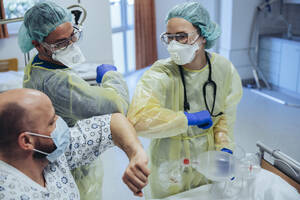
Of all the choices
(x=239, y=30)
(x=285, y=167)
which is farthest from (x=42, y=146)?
(x=239, y=30)

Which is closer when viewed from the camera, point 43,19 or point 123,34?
point 43,19

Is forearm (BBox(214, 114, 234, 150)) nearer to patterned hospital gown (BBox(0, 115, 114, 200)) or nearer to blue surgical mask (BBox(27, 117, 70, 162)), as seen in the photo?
patterned hospital gown (BBox(0, 115, 114, 200))

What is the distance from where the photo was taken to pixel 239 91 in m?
1.58

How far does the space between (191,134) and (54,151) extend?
0.74 meters

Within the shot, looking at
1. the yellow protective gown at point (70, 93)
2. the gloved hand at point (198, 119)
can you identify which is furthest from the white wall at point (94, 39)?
the gloved hand at point (198, 119)

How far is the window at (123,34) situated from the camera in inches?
201

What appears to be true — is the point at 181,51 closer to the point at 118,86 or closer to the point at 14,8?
the point at 118,86

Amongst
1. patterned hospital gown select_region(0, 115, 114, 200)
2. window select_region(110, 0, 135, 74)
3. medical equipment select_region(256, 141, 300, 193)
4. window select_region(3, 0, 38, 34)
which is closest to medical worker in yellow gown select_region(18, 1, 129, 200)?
patterned hospital gown select_region(0, 115, 114, 200)

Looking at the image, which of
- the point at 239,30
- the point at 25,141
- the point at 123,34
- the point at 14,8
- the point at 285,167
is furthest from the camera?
the point at 123,34

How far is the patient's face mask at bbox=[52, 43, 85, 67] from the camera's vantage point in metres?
1.24

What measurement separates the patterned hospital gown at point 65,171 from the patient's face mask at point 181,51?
0.54m

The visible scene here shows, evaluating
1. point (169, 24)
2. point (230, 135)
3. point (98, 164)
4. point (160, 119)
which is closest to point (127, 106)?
point (160, 119)

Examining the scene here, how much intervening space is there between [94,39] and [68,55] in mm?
2500

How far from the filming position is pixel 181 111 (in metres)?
1.40
